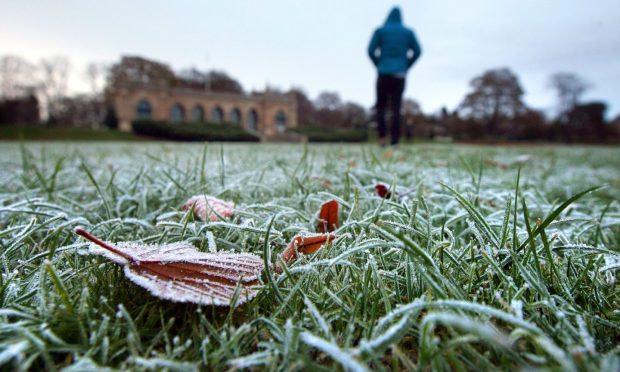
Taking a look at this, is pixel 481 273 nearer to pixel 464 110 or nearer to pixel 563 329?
pixel 563 329

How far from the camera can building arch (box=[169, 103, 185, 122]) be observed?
3319cm

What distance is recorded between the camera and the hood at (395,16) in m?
4.50

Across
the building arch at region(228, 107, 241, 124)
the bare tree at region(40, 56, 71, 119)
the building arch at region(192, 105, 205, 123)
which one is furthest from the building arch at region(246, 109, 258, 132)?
the bare tree at region(40, 56, 71, 119)

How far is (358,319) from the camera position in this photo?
0.45m

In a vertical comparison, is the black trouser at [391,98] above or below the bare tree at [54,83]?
below

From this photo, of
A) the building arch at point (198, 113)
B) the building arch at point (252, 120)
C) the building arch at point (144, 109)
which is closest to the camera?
the building arch at point (144, 109)

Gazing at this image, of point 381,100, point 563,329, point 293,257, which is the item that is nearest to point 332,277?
point 293,257

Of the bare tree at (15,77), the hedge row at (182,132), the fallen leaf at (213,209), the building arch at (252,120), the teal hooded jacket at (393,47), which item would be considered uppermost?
the bare tree at (15,77)

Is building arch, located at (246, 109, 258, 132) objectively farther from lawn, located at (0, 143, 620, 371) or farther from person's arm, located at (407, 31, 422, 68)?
lawn, located at (0, 143, 620, 371)

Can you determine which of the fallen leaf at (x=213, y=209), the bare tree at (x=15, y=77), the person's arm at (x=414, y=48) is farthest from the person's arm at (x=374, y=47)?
the bare tree at (x=15, y=77)

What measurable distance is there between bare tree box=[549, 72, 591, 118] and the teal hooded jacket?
3971 cm

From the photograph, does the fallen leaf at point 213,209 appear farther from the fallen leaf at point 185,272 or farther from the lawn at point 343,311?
the fallen leaf at point 185,272

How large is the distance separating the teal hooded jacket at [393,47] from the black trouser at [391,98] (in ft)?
0.39

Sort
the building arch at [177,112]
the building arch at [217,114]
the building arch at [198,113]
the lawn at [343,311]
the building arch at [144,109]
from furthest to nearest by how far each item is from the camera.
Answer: the building arch at [217,114] < the building arch at [198,113] < the building arch at [177,112] < the building arch at [144,109] < the lawn at [343,311]
